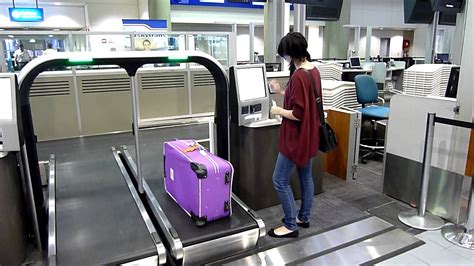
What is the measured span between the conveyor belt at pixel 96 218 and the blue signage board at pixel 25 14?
7888mm

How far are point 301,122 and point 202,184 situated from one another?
856 millimetres

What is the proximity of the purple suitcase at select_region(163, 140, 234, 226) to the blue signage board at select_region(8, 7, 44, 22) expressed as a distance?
9.26 metres

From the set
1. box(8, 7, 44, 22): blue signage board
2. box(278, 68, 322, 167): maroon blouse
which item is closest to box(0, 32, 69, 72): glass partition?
box(278, 68, 322, 167): maroon blouse

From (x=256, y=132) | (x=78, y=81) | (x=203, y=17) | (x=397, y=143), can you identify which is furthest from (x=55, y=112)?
(x=203, y=17)

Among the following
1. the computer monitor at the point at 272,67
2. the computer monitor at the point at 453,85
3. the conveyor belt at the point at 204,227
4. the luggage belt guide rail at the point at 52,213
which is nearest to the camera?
the luggage belt guide rail at the point at 52,213

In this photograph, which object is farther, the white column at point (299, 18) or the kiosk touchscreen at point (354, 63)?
the kiosk touchscreen at point (354, 63)

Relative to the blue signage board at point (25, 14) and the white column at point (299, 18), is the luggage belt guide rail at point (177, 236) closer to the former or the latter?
the white column at point (299, 18)

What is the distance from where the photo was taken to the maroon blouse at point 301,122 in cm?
257

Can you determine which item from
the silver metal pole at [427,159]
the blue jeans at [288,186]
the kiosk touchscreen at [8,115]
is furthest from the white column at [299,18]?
the kiosk touchscreen at [8,115]

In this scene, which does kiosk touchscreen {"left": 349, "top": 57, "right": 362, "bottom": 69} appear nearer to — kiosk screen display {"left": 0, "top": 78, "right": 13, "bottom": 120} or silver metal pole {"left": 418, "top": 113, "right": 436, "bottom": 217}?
silver metal pole {"left": 418, "top": 113, "right": 436, "bottom": 217}

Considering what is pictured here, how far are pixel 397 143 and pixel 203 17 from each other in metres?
10.5

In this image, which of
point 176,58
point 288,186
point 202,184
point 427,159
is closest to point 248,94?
point 176,58

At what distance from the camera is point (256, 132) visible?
10.9ft

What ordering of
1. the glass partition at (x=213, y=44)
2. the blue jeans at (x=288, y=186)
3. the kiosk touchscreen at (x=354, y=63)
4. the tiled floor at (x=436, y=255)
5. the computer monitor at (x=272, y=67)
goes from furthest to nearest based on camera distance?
1. the kiosk touchscreen at (x=354, y=63)
2. the glass partition at (x=213, y=44)
3. the computer monitor at (x=272, y=67)
4. the blue jeans at (x=288, y=186)
5. the tiled floor at (x=436, y=255)
